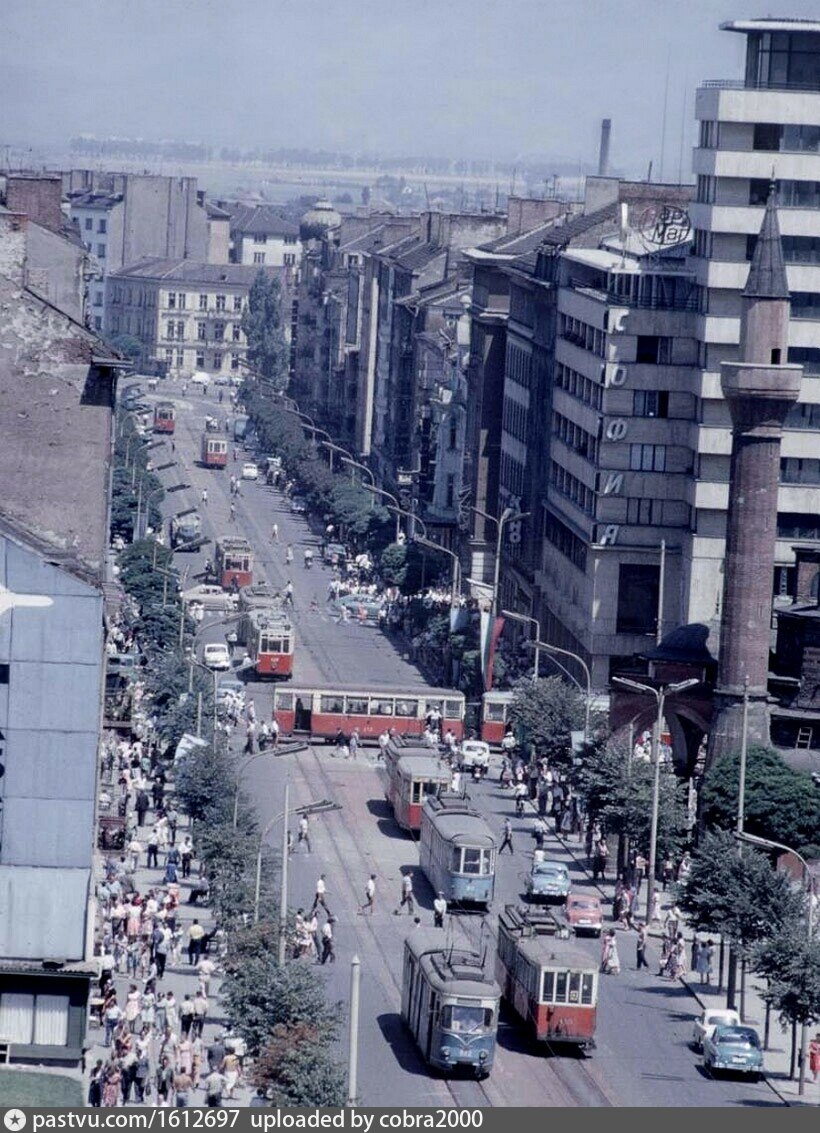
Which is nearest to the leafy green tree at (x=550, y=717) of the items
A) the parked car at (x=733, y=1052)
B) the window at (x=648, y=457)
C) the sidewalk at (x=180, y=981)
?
the sidewalk at (x=180, y=981)

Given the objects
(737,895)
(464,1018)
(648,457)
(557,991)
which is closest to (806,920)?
(737,895)

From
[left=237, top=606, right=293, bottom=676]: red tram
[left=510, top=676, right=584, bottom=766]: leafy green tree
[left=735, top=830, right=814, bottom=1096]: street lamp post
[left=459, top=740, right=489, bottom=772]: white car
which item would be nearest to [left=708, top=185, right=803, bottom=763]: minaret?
[left=510, top=676, right=584, bottom=766]: leafy green tree

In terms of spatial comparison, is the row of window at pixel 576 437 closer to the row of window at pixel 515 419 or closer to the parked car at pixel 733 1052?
the row of window at pixel 515 419

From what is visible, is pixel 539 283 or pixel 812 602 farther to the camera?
pixel 539 283

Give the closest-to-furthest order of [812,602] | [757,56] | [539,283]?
[812,602], [757,56], [539,283]

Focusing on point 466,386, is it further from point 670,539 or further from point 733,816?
point 733,816

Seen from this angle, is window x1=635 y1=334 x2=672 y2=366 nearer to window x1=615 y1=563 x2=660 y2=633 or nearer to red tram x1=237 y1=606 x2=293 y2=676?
window x1=615 y1=563 x2=660 y2=633
